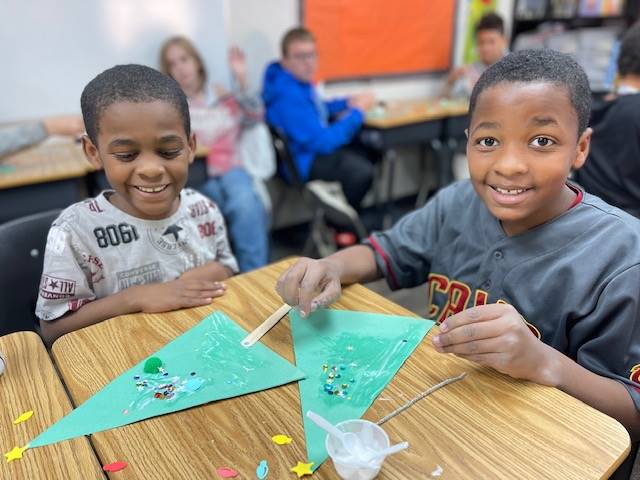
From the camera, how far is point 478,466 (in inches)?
23.5

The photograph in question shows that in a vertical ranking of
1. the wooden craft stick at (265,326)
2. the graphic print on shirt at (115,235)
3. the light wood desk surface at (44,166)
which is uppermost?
the graphic print on shirt at (115,235)

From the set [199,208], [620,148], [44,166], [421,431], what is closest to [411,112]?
[620,148]

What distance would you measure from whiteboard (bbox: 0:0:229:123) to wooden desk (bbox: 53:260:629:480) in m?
2.35

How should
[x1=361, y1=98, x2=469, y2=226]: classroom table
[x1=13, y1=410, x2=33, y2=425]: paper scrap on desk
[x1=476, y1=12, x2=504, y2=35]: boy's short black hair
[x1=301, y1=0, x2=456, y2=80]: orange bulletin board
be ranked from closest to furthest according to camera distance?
[x1=13, y1=410, x2=33, y2=425]: paper scrap on desk → [x1=361, y1=98, x2=469, y2=226]: classroom table → [x1=301, y1=0, x2=456, y2=80]: orange bulletin board → [x1=476, y1=12, x2=504, y2=35]: boy's short black hair

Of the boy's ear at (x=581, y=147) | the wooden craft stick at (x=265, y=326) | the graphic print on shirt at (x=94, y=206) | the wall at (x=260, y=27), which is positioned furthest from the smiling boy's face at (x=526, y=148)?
the wall at (x=260, y=27)

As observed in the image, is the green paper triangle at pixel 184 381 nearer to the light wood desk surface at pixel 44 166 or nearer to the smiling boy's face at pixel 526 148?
the smiling boy's face at pixel 526 148

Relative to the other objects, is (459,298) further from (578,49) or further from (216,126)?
(578,49)

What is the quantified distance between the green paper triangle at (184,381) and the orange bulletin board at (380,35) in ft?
9.74

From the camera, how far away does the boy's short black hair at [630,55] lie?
6.84 ft

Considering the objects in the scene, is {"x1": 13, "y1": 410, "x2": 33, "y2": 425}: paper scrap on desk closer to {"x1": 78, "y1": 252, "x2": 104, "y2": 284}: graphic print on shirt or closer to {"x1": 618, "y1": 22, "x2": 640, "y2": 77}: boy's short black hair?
{"x1": 78, "y1": 252, "x2": 104, "y2": 284}: graphic print on shirt

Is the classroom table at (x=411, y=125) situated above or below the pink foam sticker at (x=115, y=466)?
above

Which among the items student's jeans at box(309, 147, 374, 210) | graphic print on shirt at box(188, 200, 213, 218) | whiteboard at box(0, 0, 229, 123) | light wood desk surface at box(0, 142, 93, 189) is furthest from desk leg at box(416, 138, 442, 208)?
graphic print on shirt at box(188, 200, 213, 218)

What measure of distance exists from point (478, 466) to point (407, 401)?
14 cm

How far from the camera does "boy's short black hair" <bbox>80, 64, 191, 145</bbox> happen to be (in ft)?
3.27
